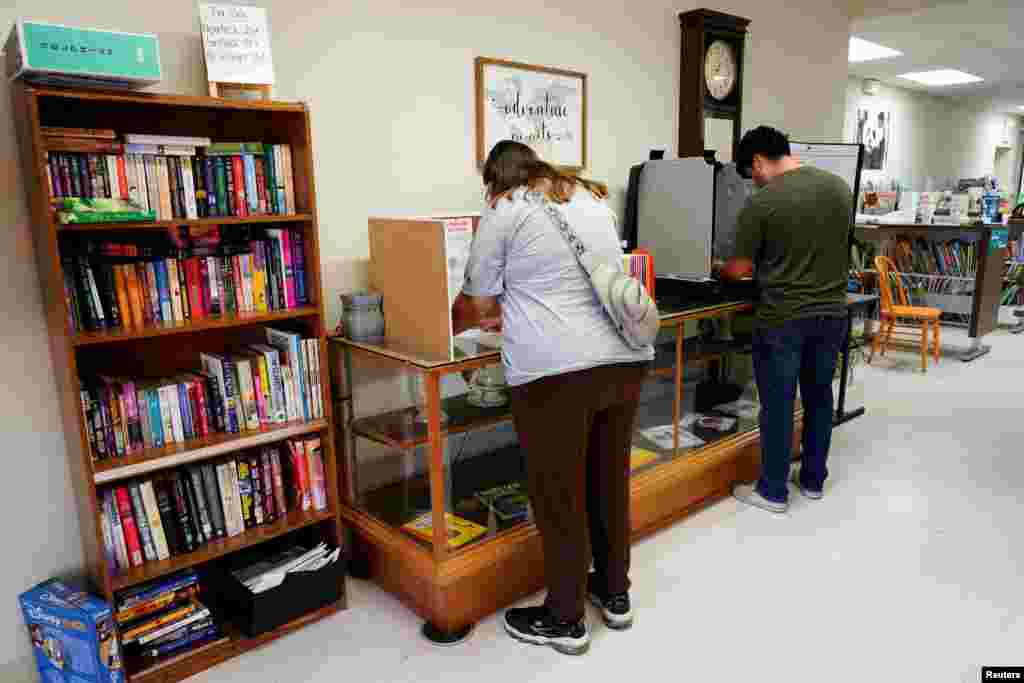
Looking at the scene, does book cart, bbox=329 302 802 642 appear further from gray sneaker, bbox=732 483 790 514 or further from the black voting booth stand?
gray sneaker, bbox=732 483 790 514

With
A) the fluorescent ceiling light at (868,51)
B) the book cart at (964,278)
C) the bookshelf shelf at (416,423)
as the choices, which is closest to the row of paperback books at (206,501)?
the bookshelf shelf at (416,423)

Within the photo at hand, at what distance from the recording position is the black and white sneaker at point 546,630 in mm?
2160

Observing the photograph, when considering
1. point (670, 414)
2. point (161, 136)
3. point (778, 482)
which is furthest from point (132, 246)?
point (778, 482)

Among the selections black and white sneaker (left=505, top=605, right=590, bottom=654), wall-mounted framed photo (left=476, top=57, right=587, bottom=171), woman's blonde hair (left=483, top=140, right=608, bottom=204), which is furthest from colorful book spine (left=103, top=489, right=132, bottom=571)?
wall-mounted framed photo (left=476, top=57, right=587, bottom=171)

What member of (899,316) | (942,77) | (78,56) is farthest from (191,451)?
(942,77)

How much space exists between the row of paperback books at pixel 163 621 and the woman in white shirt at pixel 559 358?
3.42ft

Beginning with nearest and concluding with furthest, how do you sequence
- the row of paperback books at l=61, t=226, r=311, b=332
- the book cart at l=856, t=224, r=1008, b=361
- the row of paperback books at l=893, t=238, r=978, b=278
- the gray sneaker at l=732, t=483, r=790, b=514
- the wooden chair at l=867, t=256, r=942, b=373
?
1. the row of paperback books at l=61, t=226, r=311, b=332
2. the gray sneaker at l=732, t=483, r=790, b=514
3. the wooden chair at l=867, t=256, r=942, b=373
4. the book cart at l=856, t=224, r=1008, b=361
5. the row of paperback books at l=893, t=238, r=978, b=278

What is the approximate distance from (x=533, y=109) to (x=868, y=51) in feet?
19.9

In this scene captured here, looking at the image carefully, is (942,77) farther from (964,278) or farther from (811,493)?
(811,493)

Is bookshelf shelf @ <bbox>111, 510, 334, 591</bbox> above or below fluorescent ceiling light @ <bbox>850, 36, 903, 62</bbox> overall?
below

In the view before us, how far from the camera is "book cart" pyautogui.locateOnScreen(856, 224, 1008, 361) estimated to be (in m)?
5.99

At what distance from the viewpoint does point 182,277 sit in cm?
207

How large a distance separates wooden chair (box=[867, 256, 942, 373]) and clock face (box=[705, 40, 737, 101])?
271 cm

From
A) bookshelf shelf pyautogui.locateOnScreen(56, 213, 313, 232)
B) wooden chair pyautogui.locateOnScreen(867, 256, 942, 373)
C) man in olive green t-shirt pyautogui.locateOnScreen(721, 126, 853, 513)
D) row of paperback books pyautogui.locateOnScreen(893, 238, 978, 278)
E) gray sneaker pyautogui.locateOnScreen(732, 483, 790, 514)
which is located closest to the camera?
bookshelf shelf pyautogui.locateOnScreen(56, 213, 313, 232)
